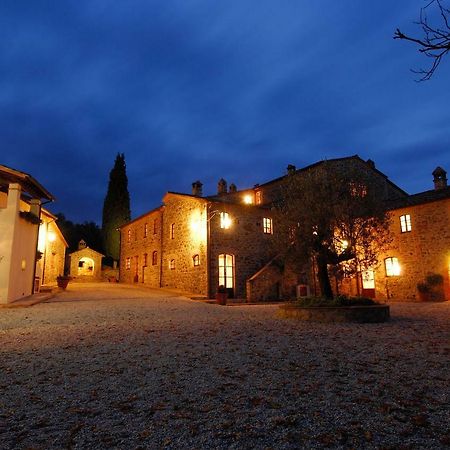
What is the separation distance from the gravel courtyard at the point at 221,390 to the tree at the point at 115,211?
30754mm

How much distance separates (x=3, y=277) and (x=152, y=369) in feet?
30.8

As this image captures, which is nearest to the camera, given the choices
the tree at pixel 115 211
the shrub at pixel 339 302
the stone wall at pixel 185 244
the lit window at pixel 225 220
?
the shrub at pixel 339 302

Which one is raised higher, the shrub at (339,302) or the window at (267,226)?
the window at (267,226)

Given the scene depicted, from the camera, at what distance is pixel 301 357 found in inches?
201

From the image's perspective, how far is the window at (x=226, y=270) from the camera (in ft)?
60.2

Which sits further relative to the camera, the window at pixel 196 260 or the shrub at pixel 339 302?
the window at pixel 196 260

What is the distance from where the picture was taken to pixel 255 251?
1969 cm

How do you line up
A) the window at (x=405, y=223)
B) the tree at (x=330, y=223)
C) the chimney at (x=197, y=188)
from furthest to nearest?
1. the chimney at (x=197, y=188)
2. the window at (x=405, y=223)
3. the tree at (x=330, y=223)

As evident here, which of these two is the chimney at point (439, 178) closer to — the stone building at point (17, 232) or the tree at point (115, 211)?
the stone building at point (17, 232)

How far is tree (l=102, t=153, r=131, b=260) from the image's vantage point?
36.9 meters

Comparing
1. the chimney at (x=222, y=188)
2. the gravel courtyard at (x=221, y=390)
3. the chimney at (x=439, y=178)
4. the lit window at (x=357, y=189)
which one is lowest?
the gravel courtyard at (x=221, y=390)

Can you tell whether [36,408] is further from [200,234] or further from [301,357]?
[200,234]

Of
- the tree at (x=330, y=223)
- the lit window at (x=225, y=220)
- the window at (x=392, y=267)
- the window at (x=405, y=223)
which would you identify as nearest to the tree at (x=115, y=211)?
the lit window at (x=225, y=220)

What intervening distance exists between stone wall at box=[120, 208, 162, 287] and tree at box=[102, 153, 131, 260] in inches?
257
